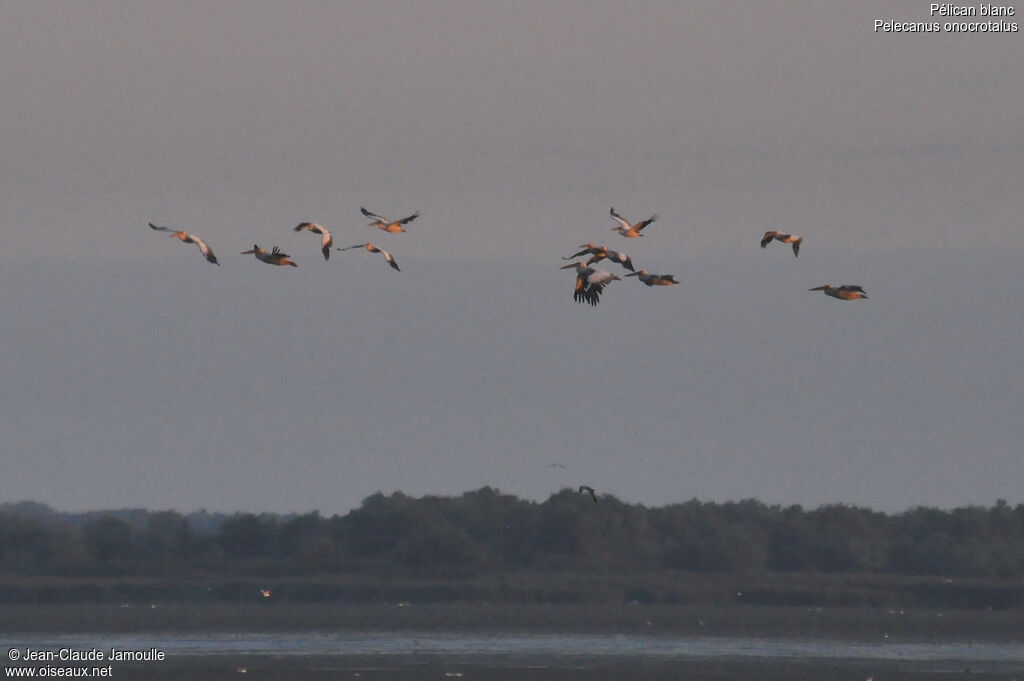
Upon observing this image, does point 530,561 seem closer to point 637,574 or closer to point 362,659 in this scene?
point 637,574

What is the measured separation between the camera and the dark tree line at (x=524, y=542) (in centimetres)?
8600

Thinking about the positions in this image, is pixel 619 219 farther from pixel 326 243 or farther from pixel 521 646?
pixel 521 646

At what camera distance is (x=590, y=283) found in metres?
43.6

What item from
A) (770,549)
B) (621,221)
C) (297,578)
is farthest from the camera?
(770,549)

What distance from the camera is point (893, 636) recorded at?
217 feet

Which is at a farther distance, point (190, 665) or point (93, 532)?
point (93, 532)

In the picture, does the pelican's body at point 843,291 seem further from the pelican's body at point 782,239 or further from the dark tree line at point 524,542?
the dark tree line at point 524,542

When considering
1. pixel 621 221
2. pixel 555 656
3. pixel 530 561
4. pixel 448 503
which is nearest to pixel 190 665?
pixel 555 656

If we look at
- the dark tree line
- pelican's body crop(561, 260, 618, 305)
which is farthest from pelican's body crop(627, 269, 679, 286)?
the dark tree line

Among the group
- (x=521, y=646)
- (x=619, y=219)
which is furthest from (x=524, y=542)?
(x=619, y=219)

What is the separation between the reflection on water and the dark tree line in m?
19.6

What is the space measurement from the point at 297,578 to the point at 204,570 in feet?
14.1

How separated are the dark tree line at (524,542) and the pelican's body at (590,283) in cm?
4291

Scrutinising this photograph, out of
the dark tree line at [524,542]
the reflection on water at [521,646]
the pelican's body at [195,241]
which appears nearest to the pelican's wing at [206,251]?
the pelican's body at [195,241]
